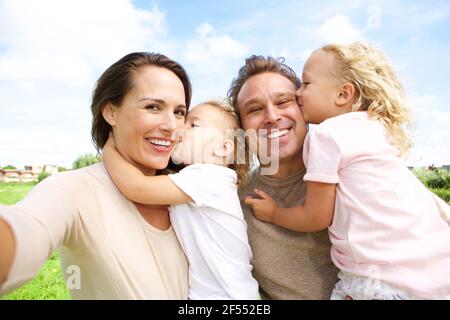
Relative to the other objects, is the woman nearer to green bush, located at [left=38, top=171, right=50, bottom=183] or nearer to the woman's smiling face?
the woman's smiling face

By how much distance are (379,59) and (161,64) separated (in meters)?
1.35

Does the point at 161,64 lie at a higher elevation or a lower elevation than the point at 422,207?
higher

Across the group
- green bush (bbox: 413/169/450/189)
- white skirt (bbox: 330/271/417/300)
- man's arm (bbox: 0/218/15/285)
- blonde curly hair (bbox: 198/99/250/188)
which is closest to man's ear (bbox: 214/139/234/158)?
blonde curly hair (bbox: 198/99/250/188)

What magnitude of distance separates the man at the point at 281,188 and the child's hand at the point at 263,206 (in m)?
0.05

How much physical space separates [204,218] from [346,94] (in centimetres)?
113

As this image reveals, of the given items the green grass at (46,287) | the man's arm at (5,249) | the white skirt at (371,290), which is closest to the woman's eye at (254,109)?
the white skirt at (371,290)

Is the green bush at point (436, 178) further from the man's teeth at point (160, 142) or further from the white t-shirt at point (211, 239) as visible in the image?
the man's teeth at point (160, 142)

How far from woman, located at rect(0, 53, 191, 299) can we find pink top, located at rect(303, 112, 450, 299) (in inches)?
33.5

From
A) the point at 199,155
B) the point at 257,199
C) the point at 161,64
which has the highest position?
the point at 161,64

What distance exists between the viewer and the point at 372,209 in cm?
208

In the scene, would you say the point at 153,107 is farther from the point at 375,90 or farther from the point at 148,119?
the point at 375,90
